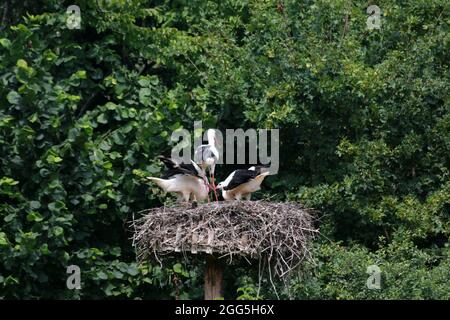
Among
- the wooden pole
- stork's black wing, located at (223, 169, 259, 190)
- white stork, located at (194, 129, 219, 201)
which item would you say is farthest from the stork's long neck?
the wooden pole

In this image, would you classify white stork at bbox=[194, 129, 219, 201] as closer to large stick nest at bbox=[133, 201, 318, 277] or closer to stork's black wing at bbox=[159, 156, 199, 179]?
stork's black wing at bbox=[159, 156, 199, 179]

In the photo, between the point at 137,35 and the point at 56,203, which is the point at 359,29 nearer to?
the point at 137,35

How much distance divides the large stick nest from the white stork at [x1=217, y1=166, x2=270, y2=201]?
0.53 metres

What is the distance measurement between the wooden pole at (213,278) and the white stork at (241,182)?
0.91 metres

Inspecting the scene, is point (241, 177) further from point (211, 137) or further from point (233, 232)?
point (211, 137)

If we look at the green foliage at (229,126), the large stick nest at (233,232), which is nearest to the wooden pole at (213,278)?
the large stick nest at (233,232)

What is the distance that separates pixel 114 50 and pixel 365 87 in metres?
3.34

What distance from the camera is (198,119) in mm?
15852

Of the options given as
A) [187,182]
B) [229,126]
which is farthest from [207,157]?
[229,126]

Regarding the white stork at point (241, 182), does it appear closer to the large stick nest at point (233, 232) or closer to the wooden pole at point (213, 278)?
the large stick nest at point (233, 232)

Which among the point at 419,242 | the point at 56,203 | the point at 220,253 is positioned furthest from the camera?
the point at 419,242

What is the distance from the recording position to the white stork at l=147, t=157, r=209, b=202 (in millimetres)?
13133

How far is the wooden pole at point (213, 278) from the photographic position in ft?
42.2

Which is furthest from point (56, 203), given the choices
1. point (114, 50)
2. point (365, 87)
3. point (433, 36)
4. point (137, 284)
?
point (433, 36)
